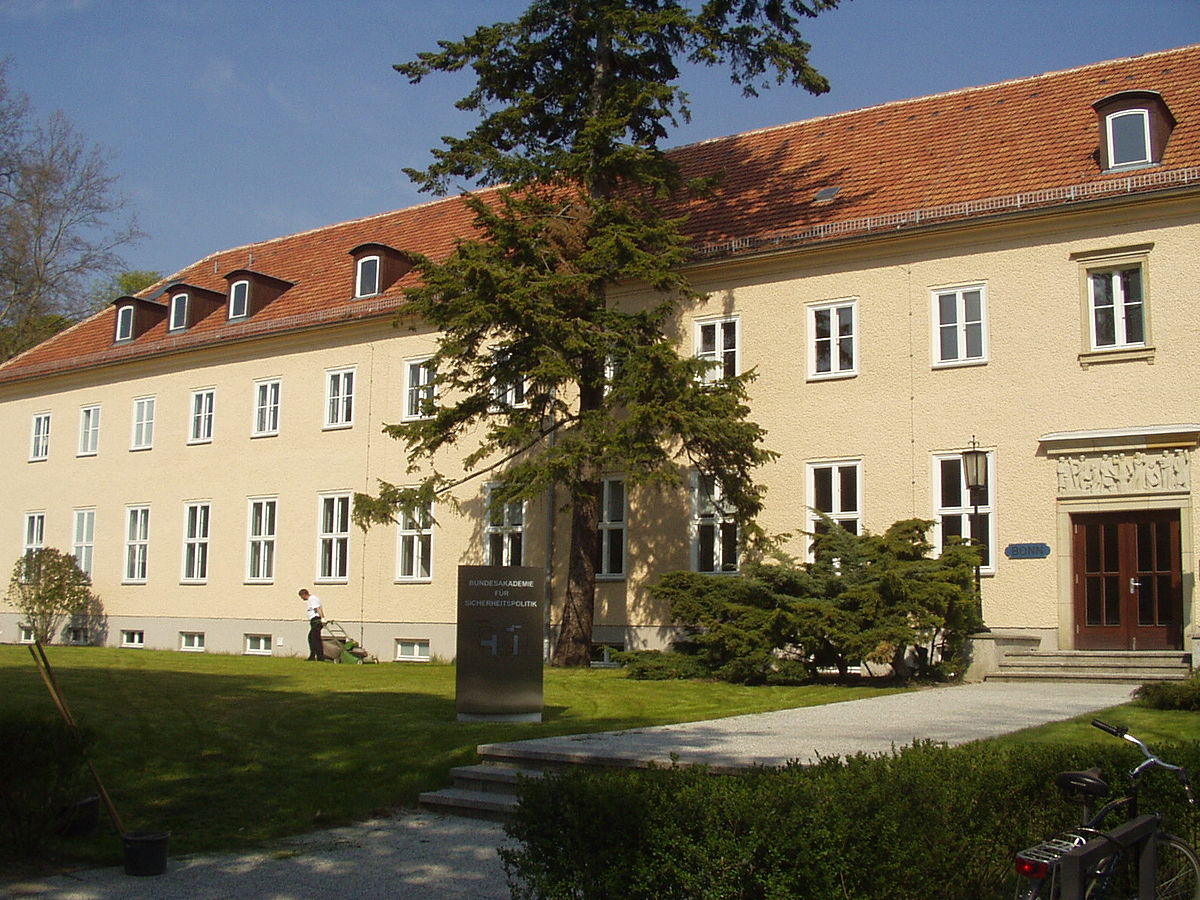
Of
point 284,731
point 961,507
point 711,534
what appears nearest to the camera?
point 284,731

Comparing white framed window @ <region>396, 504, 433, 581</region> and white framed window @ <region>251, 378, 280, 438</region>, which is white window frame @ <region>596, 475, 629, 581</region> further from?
white framed window @ <region>251, 378, 280, 438</region>

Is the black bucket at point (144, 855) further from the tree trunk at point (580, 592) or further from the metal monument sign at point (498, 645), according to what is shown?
the tree trunk at point (580, 592)

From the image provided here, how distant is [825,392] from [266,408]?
15.2 metres

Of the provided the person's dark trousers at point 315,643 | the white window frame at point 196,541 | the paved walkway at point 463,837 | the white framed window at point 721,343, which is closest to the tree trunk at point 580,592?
the white framed window at point 721,343

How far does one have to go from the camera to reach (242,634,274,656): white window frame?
1180 inches

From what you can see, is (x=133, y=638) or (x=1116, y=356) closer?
(x=1116, y=356)

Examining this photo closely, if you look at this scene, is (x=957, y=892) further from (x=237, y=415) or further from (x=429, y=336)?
(x=237, y=415)

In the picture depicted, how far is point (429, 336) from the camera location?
2823 centimetres

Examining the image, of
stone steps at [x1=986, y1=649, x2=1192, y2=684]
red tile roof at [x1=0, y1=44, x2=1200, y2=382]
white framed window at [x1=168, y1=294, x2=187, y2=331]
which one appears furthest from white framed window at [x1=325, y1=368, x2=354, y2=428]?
stone steps at [x1=986, y1=649, x2=1192, y2=684]

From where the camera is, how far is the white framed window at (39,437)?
36.5m

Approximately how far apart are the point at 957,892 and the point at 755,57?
18811mm

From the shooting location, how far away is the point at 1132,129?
20.9 meters

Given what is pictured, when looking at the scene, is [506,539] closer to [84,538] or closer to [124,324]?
[84,538]

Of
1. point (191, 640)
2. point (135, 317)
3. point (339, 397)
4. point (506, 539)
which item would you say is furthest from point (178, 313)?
point (506, 539)
